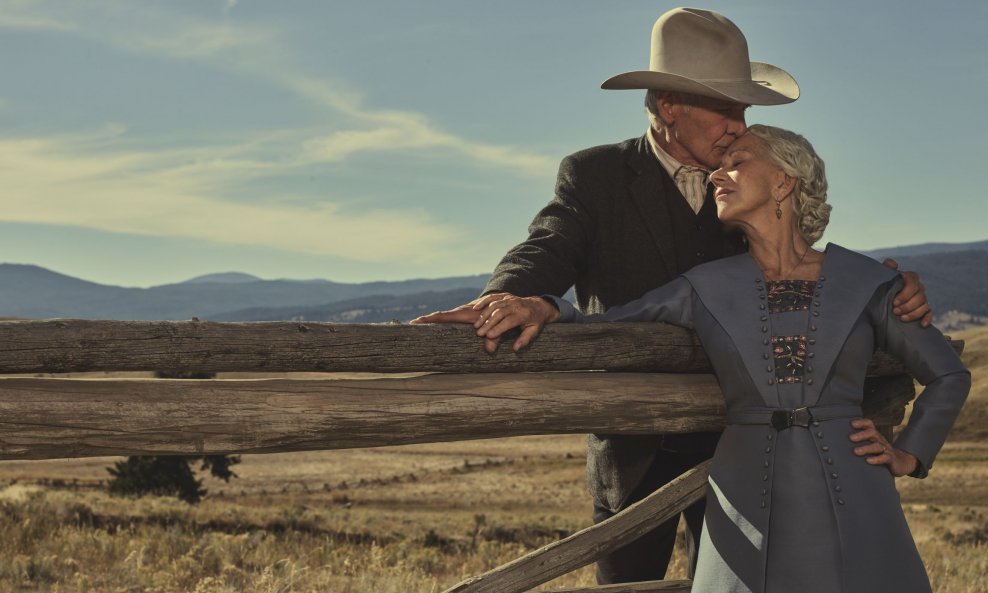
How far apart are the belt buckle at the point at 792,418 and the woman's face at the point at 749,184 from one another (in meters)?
0.64

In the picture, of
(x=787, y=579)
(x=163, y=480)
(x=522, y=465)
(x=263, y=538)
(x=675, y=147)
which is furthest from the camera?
(x=522, y=465)

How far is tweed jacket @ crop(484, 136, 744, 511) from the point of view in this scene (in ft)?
12.7

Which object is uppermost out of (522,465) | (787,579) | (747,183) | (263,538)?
(747,183)

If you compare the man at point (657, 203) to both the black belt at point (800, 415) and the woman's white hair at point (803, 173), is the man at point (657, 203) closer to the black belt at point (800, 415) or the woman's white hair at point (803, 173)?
the woman's white hair at point (803, 173)

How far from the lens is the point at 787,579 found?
10.0 ft

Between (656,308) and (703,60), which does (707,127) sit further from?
(656,308)

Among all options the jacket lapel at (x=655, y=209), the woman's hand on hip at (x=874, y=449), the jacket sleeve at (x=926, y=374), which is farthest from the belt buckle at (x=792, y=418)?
the jacket lapel at (x=655, y=209)

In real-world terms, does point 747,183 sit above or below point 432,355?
above

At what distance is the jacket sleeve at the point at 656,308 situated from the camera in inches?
137

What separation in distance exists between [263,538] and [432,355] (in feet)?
26.8

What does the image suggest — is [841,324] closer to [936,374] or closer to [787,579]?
[936,374]

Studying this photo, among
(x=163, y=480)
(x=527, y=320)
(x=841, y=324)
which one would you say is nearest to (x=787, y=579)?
(x=841, y=324)

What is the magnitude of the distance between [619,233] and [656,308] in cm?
47

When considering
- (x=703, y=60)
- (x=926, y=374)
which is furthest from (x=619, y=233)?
(x=926, y=374)
